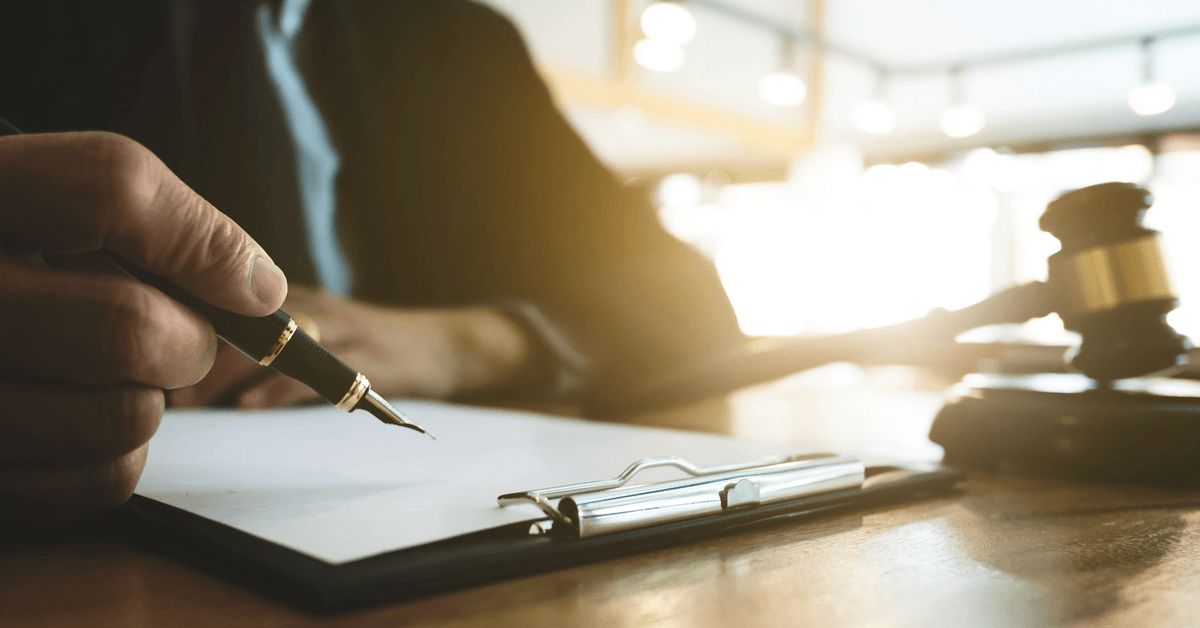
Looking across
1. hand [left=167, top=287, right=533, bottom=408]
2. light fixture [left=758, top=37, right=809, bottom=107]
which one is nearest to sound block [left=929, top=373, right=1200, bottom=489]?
hand [left=167, top=287, right=533, bottom=408]

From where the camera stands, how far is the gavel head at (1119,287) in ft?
1.29

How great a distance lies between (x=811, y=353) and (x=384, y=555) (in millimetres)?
459

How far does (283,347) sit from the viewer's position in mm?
259

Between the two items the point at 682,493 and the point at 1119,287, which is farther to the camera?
the point at 1119,287

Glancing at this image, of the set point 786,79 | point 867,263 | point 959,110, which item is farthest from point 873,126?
point 867,263

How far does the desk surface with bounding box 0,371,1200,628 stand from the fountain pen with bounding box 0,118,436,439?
7 centimetres

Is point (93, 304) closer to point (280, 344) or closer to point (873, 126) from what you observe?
point (280, 344)

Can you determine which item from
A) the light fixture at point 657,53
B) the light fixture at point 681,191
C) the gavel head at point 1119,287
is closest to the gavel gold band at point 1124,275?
the gavel head at point 1119,287

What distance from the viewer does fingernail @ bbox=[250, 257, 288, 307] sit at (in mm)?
246

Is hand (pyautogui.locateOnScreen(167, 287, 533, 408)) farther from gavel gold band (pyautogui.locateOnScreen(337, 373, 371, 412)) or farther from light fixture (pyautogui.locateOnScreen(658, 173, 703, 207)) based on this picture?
light fixture (pyautogui.locateOnScreen(658, 173, 703, 207))

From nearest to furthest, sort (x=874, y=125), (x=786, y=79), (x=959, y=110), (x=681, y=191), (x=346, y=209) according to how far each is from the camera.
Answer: (x=346, y=209) < (x=786, y=79) < (x=959, y=110) < (x=874, y=125) < (x=681, y=191)

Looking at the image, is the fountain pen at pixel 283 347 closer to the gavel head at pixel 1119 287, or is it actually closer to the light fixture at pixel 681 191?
the gavel head at pixel 1119 287

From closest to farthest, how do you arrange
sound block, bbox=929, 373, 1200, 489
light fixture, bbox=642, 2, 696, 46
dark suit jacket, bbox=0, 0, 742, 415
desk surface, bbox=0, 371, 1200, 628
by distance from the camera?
desk surface, bbox=0, 371, 1200, 628
sound block, bbox=929, 373, 1200, 489
dark suit jacket, bbox=0, 0, 742, 415
light fixture, bbox=642, 2, 696, 46

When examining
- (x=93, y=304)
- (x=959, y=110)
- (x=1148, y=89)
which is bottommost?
(x=93, y=304)
